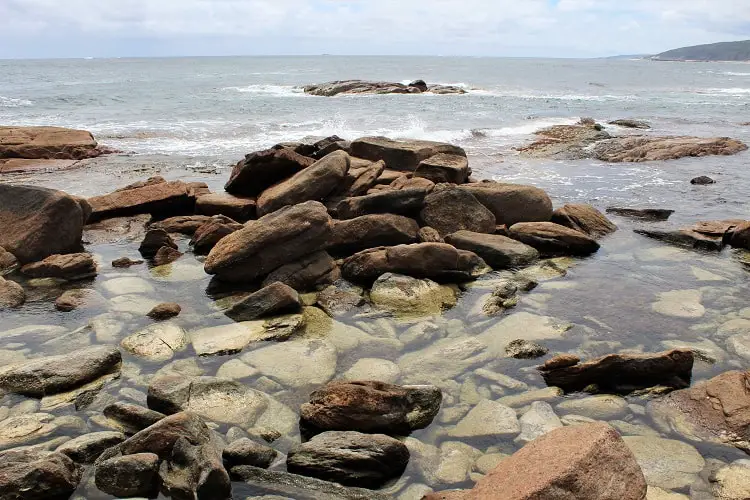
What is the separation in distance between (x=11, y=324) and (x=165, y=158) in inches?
484

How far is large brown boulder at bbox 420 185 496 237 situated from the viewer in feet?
32.1

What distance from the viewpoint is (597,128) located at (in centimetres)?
2564

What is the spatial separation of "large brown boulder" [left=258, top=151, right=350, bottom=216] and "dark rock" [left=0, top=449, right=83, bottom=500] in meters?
6.12

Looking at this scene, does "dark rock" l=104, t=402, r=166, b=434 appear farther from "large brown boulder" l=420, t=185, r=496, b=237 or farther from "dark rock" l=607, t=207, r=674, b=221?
"dark rock" l=607, t=207, r=674, b=221

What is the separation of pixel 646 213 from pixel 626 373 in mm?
7119

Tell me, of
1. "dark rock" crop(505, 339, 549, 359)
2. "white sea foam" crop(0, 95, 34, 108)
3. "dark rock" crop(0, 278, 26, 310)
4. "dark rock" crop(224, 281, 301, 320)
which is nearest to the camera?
"dark rock" crop(505, 339, 549, 359)

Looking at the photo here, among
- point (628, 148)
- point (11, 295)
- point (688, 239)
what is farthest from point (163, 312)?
point (628, 148)

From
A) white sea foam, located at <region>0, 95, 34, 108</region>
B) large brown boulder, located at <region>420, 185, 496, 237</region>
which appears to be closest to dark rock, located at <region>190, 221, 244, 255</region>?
large brown boulder, located at <region>420, 185, 496, 237</region>

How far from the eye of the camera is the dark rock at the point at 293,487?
4055mm

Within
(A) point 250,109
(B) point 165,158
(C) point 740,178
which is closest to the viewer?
(C) point 740,178

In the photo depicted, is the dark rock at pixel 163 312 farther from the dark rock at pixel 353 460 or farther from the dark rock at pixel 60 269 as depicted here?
the dark rock at pixel 353 460

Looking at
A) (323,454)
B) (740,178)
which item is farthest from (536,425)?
(740,178)

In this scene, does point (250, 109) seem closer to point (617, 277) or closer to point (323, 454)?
point (617, 277)

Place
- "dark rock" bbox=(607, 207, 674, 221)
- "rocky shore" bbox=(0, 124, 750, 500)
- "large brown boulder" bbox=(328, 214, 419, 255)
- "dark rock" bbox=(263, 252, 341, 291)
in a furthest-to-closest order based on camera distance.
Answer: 1. "dark rock" bbox=(607, 207, 674, 221)
2. "large brown boulder" bbox=(328, 214, 419, 255)
3. "dark rock" bbox=(263, 252, 341, 291)
4. "rocky shore" bbox=(0, 124, 750, 500)
